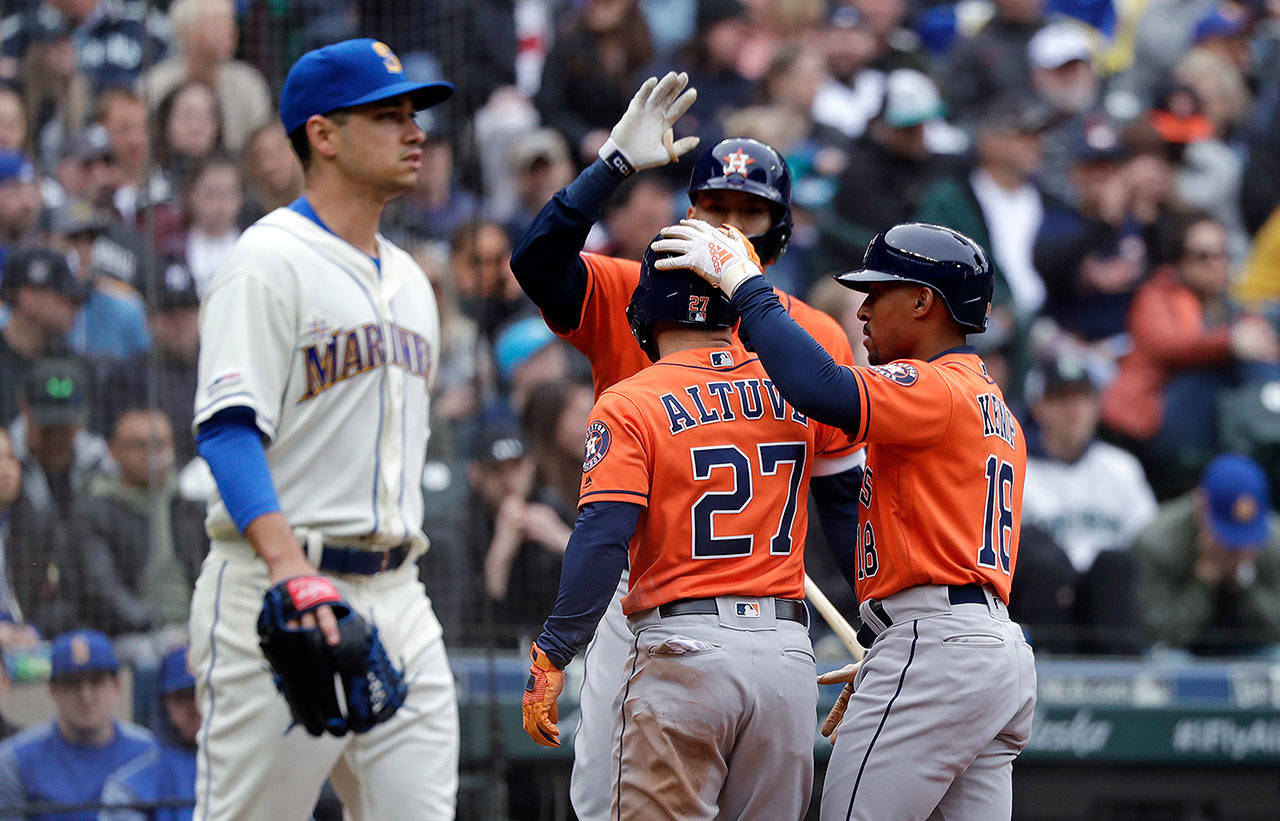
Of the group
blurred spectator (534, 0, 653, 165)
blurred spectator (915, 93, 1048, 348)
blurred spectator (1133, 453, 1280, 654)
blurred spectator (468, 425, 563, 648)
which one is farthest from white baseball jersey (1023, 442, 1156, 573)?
blurred spectator (534, 0, 653, 165)

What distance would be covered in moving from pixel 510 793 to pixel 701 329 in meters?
2.83

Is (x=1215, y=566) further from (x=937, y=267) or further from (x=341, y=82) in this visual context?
(x=341, y=82)

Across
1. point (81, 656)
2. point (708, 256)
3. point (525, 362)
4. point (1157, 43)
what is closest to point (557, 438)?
point (525, 362)

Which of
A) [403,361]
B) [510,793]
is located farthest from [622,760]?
[510,793]

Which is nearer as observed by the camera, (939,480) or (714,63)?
(939,480)

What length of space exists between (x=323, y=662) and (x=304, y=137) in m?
1.26

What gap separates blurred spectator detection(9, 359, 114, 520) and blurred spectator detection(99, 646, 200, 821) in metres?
0.78

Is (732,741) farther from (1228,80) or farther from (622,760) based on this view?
(1228,80)

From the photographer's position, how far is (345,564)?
138 inches

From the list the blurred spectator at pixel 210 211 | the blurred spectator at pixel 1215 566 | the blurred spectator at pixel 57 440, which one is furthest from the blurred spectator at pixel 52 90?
the blurred spectator at pixel 1215 566

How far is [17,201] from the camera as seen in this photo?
6.22 metres

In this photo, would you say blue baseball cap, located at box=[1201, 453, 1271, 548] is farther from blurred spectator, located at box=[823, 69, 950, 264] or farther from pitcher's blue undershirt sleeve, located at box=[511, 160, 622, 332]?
pitcher's blue undershirt sleeve, located at box=[511, 160, 622, 332]

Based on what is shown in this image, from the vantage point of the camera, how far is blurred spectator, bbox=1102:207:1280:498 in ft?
23.7

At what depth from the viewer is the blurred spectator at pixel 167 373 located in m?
5.71
